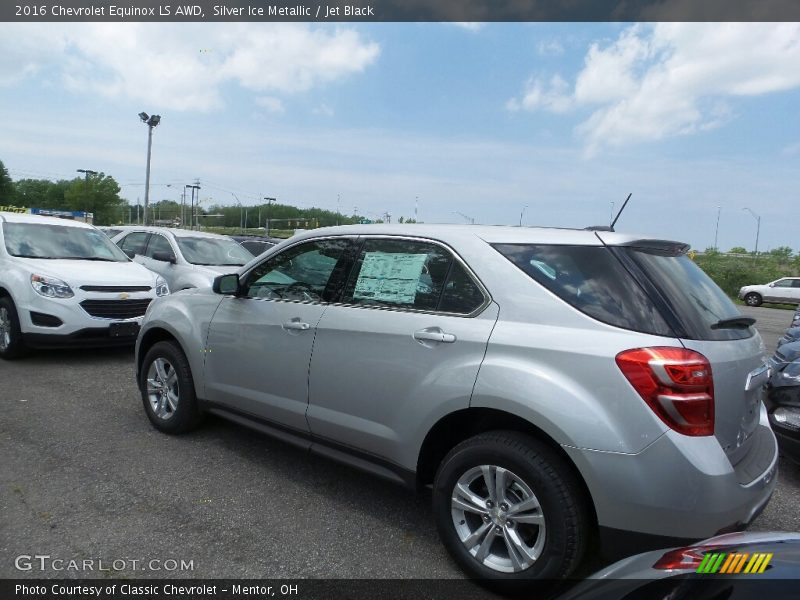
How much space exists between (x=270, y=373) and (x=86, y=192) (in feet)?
207

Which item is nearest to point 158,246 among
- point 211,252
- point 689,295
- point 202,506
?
point 211,252

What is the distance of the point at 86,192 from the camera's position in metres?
57.3

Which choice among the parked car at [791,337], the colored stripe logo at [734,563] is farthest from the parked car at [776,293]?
the colored stripe logo at [734,563]

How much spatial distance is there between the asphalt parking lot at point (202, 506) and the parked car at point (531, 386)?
399mm

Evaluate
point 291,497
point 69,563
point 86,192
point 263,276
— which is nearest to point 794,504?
point 291,497

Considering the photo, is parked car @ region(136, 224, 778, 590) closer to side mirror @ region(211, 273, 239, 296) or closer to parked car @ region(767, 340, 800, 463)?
side mirror @ region(211, 273, 239, 296)

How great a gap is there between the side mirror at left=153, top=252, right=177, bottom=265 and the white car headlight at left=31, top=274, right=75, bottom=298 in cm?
290

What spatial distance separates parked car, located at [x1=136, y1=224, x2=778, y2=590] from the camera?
229 centimetres

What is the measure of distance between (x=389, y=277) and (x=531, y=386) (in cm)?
112

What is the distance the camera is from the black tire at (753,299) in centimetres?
2964

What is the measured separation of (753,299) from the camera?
1176 inches

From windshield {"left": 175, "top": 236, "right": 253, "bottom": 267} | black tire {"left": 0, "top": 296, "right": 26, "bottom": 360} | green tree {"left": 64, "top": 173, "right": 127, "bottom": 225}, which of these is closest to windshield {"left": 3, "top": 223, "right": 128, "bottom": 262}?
black tire {"left": 0, "top": 296, "right": 26, "bottom": 360}

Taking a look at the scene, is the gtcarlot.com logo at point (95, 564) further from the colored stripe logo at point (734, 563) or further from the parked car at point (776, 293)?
the parked car at point (776, 293)

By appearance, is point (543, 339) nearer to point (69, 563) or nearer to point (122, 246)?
point (69, 563)
